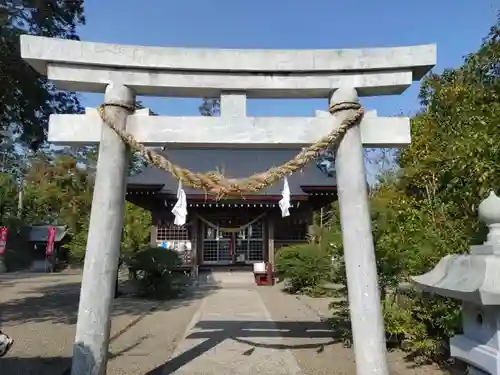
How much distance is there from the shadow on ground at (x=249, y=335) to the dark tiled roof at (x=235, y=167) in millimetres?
9966

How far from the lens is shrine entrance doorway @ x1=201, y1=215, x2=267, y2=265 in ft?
65.5

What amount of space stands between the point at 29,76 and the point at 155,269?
6.81 m

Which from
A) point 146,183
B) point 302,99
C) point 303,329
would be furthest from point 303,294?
point 302,99

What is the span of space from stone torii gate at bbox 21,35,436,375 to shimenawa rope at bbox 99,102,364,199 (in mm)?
96

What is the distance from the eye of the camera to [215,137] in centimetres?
492

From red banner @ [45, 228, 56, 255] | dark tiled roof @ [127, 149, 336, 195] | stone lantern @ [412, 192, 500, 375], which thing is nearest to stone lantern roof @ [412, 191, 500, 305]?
stone lantern @ [412, 192, 500, 375]

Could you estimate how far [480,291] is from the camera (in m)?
2.81

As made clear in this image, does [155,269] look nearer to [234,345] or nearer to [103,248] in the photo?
[234,345]

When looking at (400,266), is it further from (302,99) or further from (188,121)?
(188,121)

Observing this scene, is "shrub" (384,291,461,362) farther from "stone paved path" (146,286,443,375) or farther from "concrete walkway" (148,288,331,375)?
"concrete walkway" (148,288,331,375)

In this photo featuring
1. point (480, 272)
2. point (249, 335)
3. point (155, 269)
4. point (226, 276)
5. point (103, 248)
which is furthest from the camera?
point (226, 276)

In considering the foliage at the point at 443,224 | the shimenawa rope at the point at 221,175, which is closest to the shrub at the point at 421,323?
the foliage at the point at 443,224

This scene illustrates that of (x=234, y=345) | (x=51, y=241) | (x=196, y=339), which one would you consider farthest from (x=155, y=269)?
(x=51, y=241)

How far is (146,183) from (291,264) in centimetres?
713
